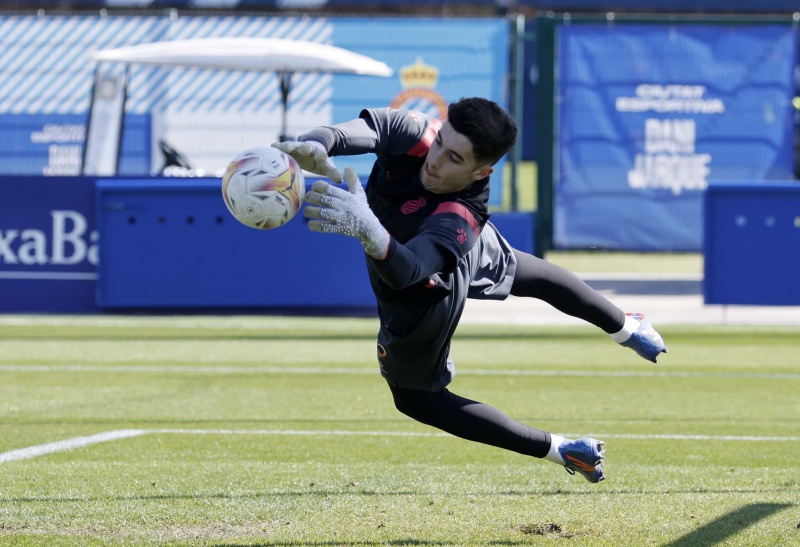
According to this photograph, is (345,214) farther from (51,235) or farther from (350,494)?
(51,235)

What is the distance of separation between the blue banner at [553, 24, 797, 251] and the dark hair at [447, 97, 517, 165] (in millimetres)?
12885

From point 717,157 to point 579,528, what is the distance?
1306 cm

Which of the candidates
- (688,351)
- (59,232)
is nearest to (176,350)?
(59,232)

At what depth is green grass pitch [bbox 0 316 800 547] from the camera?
17.7 feet

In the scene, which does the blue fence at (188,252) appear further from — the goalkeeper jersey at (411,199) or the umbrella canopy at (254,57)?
the goalkeeper jersey at (411,199)

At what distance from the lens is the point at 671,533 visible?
17.4 ft

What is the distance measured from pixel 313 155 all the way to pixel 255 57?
12877 millimetres

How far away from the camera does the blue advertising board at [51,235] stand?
1453 centimetres

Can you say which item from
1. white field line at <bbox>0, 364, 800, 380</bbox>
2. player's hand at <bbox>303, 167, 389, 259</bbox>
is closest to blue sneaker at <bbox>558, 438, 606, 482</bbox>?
player's hand at <bbox>303, 167, 389, 259</bbox>

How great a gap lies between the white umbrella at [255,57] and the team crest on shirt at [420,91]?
2.33ft

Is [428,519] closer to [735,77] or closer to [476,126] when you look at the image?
[476,126]

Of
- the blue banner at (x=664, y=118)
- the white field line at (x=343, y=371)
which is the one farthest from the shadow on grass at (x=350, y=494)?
the blue banner at (x=664, y=118)

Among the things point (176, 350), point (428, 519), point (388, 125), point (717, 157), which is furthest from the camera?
point (717, 157)

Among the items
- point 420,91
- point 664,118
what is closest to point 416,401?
point 664,118
